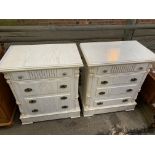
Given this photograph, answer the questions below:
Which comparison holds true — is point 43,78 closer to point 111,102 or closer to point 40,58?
point 40,58

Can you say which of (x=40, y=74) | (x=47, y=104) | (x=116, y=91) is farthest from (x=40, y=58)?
(x=116, y=91)

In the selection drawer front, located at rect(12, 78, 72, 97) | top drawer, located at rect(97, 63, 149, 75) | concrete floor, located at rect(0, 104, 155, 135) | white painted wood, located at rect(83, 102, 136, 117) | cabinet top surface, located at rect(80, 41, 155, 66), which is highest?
cabinet top surface, located at rect(80, 41, 155, 66)

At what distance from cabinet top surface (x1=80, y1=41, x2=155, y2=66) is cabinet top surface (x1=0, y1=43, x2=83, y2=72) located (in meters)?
0.14

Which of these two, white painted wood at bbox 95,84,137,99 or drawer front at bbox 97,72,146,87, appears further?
white painted wood at bbox 95,84,137,99

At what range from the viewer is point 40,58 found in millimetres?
1635

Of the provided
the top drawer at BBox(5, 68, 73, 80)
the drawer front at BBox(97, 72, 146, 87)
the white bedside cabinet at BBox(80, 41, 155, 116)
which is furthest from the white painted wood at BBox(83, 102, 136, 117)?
the top drawer at BBox(5, 68, 73, 80)

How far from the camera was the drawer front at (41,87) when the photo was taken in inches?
64.0

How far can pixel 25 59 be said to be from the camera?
5.28 feet

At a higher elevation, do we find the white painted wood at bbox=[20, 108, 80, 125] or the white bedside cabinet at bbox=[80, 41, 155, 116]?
the white bedside cabinet at bbox=[80, 41, 155, 116]

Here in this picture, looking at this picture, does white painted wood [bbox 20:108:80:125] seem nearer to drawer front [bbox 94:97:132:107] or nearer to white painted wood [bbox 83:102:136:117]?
white painted wood [bbox 83:102:136:117]

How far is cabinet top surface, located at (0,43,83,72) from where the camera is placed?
4.94 ft

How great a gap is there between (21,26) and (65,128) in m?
1.49

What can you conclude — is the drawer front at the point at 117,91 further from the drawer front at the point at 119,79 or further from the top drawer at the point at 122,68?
the top drawer at the point at 122,68
